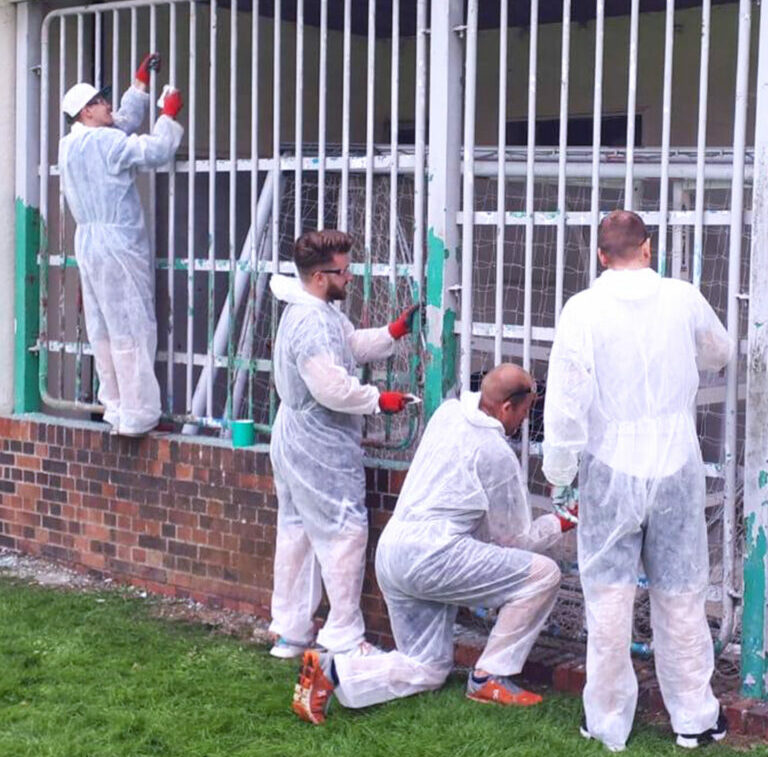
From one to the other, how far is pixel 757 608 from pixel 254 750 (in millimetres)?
1813

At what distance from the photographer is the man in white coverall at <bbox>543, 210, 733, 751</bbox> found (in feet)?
16.2

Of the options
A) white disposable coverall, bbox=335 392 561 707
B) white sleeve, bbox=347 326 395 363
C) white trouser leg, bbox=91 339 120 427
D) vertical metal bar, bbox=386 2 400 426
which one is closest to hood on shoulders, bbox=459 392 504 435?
white disposable coverall, bbox=335 392 561 707

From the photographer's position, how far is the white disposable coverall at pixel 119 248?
6.99 metres

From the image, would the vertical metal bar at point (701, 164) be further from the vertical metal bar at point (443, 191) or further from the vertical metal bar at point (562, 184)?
the vertical metal bar at point (443, 191)

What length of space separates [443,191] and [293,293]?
75 centimetres

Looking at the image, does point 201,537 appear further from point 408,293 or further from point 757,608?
point 757,608

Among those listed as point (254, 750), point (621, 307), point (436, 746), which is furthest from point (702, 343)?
point (254, 750)

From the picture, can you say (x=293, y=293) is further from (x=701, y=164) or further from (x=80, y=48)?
(x=80, y=48)

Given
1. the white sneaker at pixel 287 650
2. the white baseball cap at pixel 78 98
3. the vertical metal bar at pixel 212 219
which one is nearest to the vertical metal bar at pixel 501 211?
the white sneaker at pixel 287 650

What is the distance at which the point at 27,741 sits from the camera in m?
5.14

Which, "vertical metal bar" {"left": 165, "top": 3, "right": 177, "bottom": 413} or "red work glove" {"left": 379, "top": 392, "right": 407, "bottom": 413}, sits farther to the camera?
"vertical metal bar" {"left": 165, "top": 3, "right": 177, "bottom": 413}

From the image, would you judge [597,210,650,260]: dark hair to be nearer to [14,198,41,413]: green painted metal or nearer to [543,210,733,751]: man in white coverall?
[543,210,733,751]: man in white coverall

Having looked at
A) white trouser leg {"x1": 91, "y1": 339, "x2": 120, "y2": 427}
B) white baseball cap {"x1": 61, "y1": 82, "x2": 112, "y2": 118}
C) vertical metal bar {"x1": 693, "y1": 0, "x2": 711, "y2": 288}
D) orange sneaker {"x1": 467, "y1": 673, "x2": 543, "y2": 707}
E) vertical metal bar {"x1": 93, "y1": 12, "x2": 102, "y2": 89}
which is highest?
vertical metal bar {"x1": 93, "y1": 12, "x2": 102, "y2": 89}

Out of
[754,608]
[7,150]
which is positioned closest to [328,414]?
[754,608]
